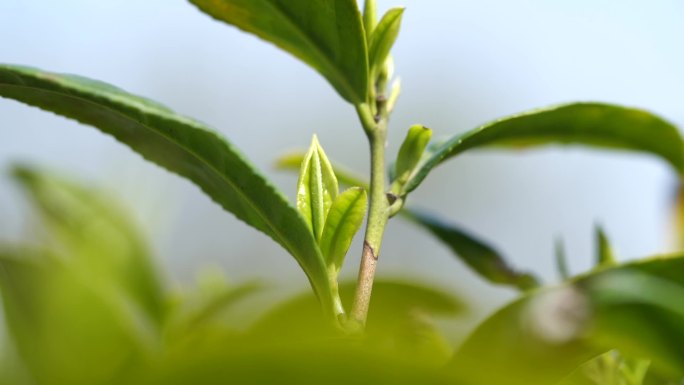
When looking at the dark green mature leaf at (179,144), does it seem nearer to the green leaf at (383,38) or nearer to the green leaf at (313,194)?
the green leaf at (313,194)

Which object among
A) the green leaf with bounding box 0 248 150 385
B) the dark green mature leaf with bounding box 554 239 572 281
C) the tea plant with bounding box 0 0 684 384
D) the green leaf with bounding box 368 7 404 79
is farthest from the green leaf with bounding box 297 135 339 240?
the dark green mature leaf with bounding box 554 239 572 281

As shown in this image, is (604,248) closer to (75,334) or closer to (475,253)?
(475,253)

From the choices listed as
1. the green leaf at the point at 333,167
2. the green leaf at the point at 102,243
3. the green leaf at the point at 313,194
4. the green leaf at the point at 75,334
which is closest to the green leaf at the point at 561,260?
the green leaf at the point at 333,167

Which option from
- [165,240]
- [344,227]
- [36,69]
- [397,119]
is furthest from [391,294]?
[397,119]

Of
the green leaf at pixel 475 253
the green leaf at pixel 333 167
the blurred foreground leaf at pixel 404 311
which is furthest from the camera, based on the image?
the green leaf at pixel 333 167

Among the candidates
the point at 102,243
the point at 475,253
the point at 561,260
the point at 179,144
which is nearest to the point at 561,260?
the point at 561,260

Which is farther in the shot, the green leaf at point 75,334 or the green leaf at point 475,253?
the green leaf at point 475,253

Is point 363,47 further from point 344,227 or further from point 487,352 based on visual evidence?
point 487,352
